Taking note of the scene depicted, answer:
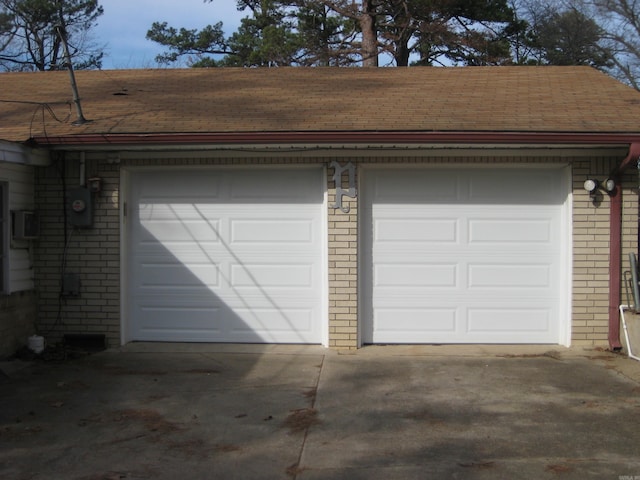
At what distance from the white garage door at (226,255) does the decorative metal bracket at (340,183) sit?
35 centimetres

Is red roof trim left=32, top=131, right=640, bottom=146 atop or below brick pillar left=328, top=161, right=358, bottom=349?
atop

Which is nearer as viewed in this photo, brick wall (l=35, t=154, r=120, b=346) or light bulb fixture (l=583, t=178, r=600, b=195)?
light bulb fixture (l=583, t=178, r=600, b=195)

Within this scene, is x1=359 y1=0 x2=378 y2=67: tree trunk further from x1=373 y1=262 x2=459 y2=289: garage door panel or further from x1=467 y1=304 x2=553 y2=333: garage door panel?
x1=467 y1=304 x2=553 y2=333: garage door panel

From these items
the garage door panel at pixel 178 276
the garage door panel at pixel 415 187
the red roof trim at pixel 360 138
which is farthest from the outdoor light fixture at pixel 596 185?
the garage door panel at pixel 178 276

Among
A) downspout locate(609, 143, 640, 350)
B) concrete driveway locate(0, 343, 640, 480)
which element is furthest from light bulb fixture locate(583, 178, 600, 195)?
concrete driveway locate(0, 343, 640, 480)

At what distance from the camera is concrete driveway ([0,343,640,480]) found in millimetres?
4543

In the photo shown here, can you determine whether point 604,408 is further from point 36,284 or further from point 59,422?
point 36,284

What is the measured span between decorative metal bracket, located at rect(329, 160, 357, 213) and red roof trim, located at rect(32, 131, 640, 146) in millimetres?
477

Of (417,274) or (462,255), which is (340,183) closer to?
(417,274)

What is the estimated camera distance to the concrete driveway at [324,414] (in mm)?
4543

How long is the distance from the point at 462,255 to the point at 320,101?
304 centimetres

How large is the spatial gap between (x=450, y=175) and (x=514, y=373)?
8.75ft

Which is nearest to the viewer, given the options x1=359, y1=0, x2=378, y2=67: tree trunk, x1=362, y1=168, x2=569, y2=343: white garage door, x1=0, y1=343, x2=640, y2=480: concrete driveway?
x1=0, y1=343, x2=640, y2=480: concrete driveway

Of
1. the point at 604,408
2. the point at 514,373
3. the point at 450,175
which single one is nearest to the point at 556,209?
the point at 450,175
